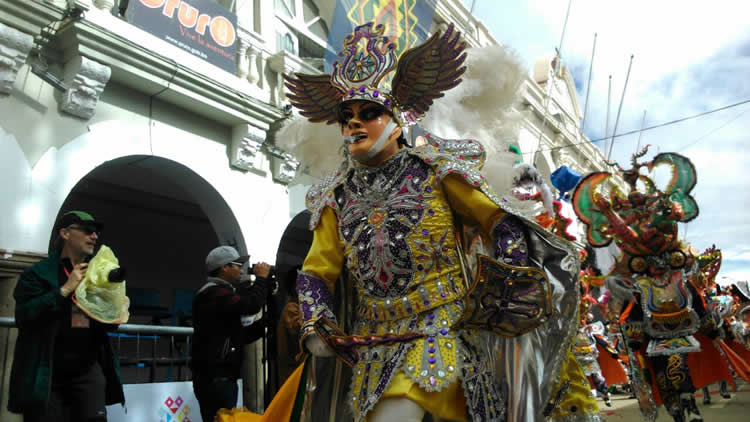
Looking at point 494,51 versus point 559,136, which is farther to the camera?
point 559,136

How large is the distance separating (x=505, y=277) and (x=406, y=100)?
1.00 m

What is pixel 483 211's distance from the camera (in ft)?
8.11

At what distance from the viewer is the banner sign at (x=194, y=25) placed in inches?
246

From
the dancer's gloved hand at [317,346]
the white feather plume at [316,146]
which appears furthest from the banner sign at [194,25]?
the dancer's gloved hand at [317,346]

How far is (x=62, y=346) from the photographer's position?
3227 mm

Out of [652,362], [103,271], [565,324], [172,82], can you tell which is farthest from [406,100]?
[172,82]

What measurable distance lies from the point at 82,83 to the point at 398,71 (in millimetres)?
4053

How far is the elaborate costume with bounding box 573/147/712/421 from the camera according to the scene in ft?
17.4

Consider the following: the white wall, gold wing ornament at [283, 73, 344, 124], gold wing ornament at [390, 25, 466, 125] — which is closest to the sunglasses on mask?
gold wing ornament at [390, 25, 466, 125]

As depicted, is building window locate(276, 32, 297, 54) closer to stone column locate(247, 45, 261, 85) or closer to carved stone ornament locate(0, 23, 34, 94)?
stone column locate(247, 45, 261, 85)

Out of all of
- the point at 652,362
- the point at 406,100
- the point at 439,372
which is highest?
the point at 406,100

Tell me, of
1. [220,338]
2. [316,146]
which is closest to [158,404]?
[220,338]

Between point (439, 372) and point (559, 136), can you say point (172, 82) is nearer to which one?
point (439, 372)

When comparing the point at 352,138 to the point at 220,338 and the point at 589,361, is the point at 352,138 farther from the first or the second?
the point at 589,361
